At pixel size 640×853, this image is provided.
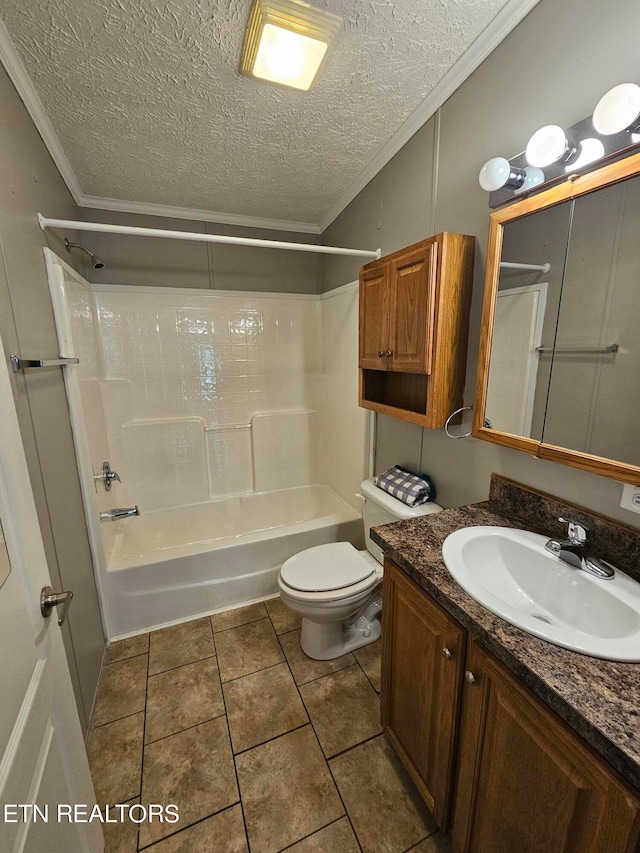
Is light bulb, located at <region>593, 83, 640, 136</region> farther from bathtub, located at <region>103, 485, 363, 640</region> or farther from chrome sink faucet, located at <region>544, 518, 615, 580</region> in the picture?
bathtub, located at <region>103, 485, 363, 640</region>

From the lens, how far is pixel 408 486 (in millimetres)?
1638

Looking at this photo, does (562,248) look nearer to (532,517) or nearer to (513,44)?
(513,44)

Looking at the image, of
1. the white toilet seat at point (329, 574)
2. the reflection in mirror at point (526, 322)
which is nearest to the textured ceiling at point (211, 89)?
the reflection in mirror at point (526, 322)

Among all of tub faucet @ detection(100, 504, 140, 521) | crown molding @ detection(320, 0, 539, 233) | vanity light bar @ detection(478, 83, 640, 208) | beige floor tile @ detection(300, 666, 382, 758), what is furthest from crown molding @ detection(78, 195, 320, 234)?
beige floor tile @ detection(300, 666, 382, 758)

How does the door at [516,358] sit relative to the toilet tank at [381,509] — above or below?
above

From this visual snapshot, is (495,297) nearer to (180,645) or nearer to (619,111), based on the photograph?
(619,111)

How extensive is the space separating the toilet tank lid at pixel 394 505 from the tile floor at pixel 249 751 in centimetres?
79

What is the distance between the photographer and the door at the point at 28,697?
1.97 feet

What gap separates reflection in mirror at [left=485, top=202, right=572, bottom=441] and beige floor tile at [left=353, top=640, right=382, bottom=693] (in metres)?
1.30

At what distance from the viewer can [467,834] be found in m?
0.89

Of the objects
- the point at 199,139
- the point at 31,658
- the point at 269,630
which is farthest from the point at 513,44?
the point at 269,630

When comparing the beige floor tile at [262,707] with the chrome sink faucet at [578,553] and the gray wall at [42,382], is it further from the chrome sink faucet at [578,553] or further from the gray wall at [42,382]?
the chrome sink faucet at [578,553]

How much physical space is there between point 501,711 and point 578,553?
1.45ft

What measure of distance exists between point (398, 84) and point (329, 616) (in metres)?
2.20
